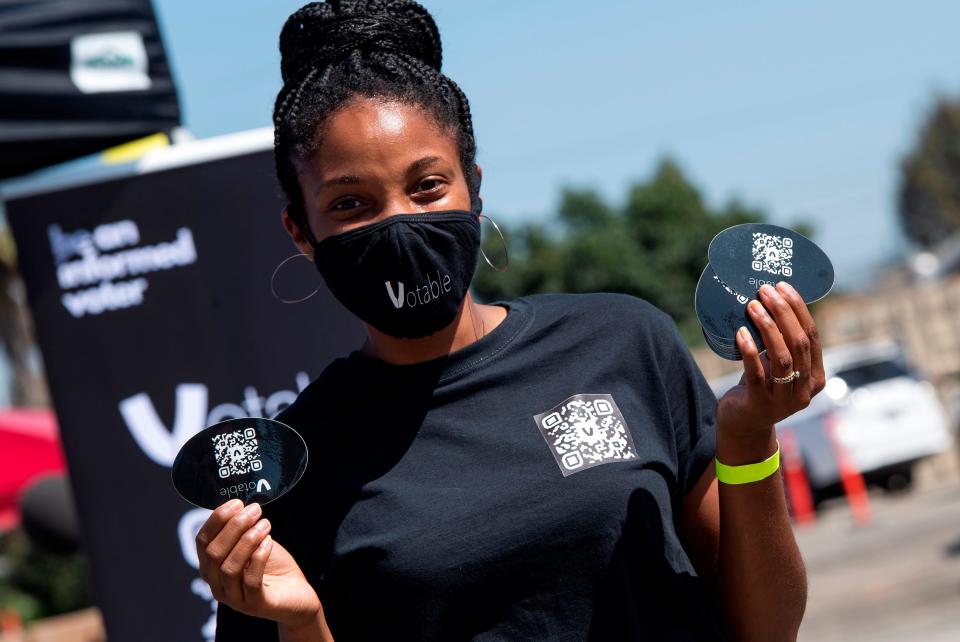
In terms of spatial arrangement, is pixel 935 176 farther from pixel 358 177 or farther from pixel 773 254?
pixel 358 177

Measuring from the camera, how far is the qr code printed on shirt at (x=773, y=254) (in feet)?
6.15

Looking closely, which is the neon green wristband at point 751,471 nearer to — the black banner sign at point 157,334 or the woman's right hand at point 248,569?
the woman's right hand at point 248,569

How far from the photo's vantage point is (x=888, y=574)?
9414 mm

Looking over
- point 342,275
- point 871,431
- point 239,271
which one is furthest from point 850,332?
point 342,275

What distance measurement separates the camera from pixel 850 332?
17.6 meters

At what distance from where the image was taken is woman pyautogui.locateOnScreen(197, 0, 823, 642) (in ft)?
6.12

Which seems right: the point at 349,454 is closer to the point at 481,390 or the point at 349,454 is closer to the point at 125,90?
the point at 481,390

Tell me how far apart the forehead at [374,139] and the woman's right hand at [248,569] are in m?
0.54

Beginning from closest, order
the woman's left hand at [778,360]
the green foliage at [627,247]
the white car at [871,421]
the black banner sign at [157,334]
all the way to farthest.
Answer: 1. the woman's left hand at [778,360]
2. the black banner sign at [157,334]
3. the white car at [871,421]
4. the green foliage at [627,247]

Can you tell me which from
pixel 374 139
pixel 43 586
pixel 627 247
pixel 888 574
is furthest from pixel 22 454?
pixel 627 247

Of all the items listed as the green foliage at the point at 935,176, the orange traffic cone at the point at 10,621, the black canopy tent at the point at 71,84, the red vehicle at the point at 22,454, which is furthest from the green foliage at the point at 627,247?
the green foliage at the point at 935,176

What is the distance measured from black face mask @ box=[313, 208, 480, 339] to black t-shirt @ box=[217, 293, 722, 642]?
0.08m

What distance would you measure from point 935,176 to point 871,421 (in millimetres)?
62765

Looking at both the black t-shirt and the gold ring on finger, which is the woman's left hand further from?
the black t-shirt
